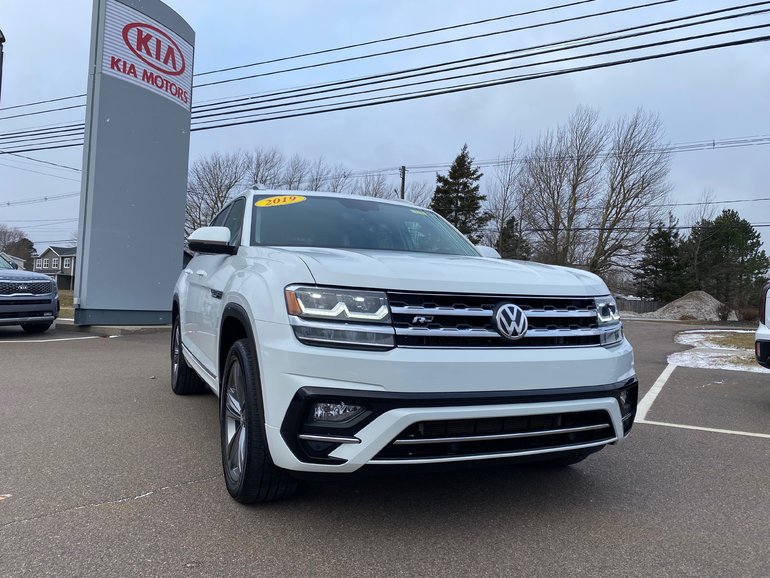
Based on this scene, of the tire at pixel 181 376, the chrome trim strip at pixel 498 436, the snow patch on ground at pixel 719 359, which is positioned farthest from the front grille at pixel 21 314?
the snow patch on ground at pixel 719 359

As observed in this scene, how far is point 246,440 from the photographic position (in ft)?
8.88

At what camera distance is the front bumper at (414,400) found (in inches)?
92.2

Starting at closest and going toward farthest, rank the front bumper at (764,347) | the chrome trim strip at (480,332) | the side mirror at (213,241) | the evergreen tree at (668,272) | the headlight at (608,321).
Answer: the chrome trim strip at (480,332) < the headlight at (608,321) < the side mirror at (213,241) < the front bumper at (764,347) < the evergreen tree at (668,272)

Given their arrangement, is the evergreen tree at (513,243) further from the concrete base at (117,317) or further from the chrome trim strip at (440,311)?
the chrome trim strip at (440,311)

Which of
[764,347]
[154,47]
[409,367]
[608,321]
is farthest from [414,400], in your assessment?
[154,47]

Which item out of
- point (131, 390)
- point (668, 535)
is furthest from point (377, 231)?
point (131, 390)

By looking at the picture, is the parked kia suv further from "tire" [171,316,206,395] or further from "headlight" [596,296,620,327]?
"headlight" [596,296,620,327]

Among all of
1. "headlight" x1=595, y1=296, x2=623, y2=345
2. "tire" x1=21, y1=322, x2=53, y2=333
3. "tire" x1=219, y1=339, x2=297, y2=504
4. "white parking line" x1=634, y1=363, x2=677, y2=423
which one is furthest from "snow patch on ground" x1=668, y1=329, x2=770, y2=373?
"tire" x1=21, y1=322, x2=53, y2=333

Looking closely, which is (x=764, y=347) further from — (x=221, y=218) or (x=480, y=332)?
(x=221, y=218)

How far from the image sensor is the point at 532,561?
246 centimetres

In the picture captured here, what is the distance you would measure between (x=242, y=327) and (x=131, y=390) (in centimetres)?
343

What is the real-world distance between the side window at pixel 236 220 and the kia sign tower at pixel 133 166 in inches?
305

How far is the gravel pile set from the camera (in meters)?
39.0

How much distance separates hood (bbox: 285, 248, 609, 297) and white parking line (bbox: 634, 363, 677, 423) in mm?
2041
